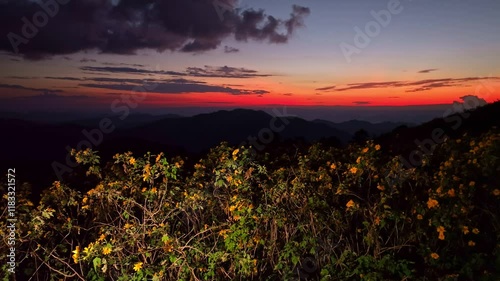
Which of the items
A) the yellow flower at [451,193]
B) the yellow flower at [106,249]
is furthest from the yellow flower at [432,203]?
the yellow flower at [106,249]

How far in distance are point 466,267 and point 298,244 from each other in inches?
63.2

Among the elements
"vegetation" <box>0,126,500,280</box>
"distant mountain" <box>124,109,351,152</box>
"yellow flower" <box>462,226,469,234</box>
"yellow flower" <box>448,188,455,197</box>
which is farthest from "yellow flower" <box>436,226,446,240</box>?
"distant mountain" <box>124,109,351,152</box>

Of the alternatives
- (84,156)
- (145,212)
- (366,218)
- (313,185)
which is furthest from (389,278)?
(84,156)

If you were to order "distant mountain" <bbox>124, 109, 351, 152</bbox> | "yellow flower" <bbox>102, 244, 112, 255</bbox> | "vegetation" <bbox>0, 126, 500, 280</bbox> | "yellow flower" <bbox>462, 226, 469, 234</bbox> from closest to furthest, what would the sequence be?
"yellow flower" <bbox>102, 244, 112, 255</bbox> → "vegetation" <bbox>0, 126, 500, 280</bbox> → "yellow flower" <bbox>462, 226, 469, 234</bbox> → "distant mountain" <bbox>124, 109, 351, 152</bbox>

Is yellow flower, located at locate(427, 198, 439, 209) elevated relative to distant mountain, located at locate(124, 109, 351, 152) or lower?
elevated

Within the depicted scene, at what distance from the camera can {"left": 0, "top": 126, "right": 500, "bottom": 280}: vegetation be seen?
4223 millimetres

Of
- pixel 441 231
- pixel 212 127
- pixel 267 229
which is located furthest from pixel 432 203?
pixel 212 127

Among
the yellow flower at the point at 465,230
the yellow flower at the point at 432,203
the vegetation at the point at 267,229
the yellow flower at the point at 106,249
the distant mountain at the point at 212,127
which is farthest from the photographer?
the distant mountain at the point at 212,127

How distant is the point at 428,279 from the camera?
13.3 ft

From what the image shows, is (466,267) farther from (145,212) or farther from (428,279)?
(145,212)

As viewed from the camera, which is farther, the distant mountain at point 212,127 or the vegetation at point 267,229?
the distant mountain at point 212,127

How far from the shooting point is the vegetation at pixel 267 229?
4.22m

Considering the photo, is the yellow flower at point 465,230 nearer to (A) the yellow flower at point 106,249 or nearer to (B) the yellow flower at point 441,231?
(B) the yellow flower at point 441,231

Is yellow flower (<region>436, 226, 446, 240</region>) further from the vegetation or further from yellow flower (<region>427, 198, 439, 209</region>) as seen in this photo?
yellow flower (<region>427, 198, 439, 209</region>)
